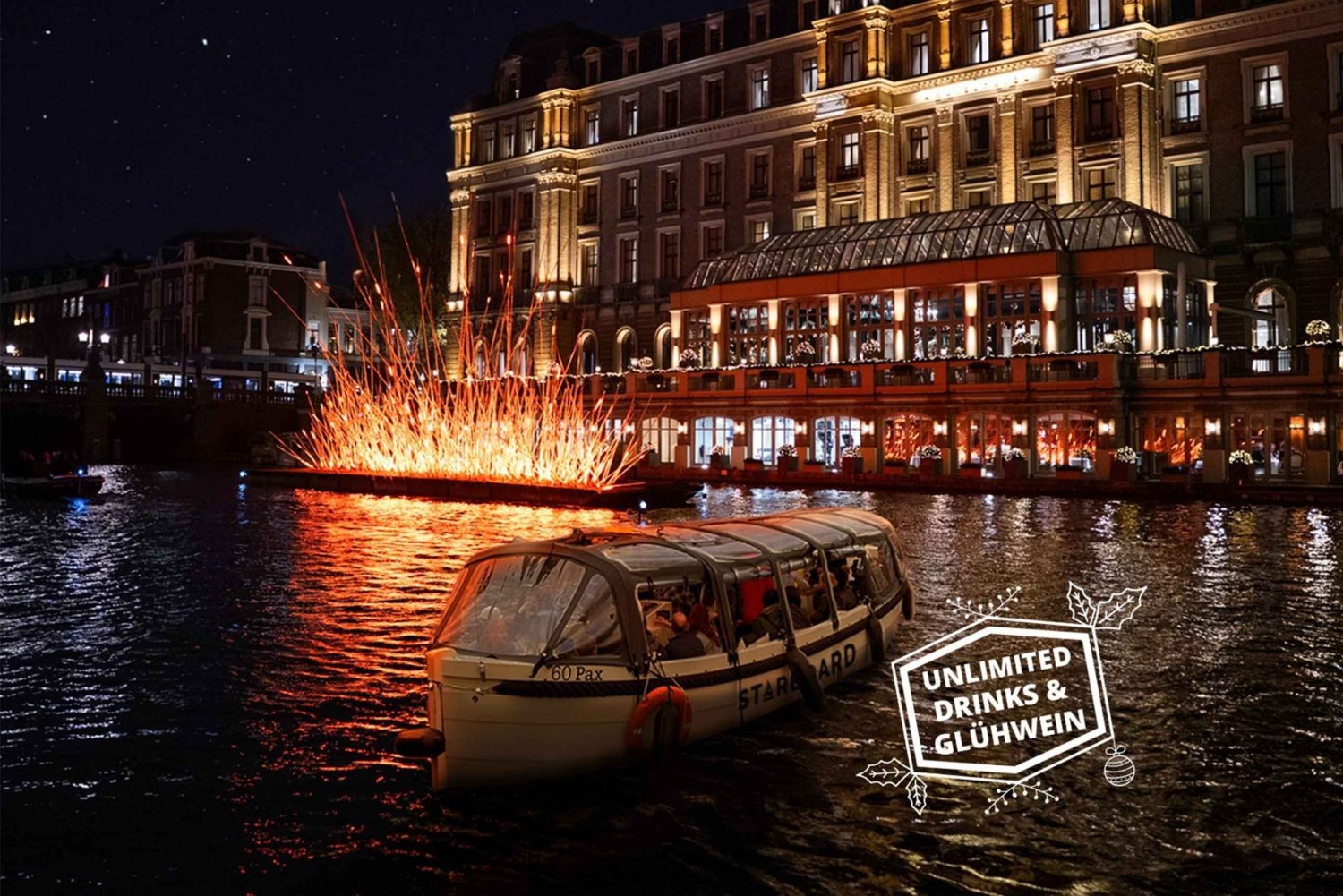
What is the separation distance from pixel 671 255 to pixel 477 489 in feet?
118

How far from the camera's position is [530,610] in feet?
37.8

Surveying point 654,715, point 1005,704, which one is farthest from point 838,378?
point 654,715

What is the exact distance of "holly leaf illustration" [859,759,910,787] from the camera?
1091 cm

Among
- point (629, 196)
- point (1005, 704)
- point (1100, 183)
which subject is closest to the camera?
point (1005, 704)

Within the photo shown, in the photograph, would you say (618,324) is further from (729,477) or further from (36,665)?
(36,665)

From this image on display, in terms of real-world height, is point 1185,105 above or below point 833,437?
above

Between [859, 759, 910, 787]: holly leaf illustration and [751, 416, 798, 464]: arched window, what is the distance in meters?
44.4

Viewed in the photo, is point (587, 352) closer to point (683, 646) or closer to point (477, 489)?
point (477, 489)

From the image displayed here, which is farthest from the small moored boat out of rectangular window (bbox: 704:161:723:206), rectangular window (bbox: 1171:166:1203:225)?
rectangular window (bbox: 1171:166:1203:225)

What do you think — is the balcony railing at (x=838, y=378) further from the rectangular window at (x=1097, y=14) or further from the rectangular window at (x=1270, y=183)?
the rectangular window at (x=1097, y=14)

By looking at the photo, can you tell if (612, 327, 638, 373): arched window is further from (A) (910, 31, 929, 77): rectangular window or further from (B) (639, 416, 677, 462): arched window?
(A) (910, 31, 929, 77): rectangular window

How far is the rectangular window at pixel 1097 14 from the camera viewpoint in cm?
5616

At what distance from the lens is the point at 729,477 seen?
52438mm

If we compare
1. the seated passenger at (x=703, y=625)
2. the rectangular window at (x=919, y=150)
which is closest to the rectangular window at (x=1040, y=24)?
the rectangular window at (x=919, y=150)
